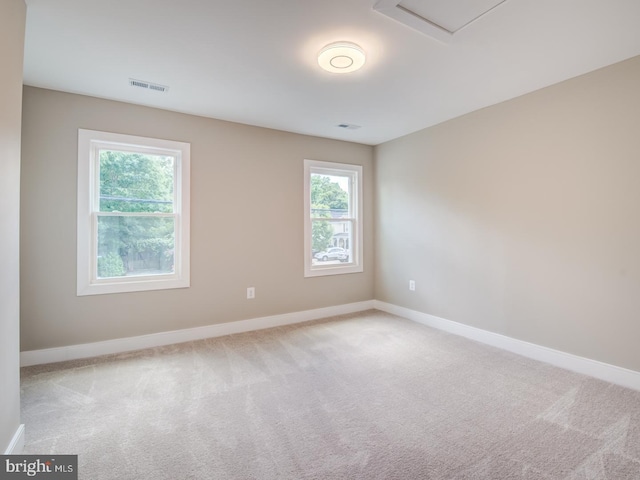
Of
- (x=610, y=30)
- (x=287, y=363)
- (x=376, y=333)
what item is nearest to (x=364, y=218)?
(x=376, y=333)

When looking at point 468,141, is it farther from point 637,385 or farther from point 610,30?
point 637,385

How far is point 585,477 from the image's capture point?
1.52 meters

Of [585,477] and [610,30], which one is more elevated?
[610,30]

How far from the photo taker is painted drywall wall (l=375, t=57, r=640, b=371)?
2.42 metres

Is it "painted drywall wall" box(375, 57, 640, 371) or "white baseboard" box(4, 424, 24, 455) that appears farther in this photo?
"painted drywall wall" box(375, 57, 640, 371)

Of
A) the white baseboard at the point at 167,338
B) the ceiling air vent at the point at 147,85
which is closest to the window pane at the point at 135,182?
the ceiling air vent at the point at 147,85

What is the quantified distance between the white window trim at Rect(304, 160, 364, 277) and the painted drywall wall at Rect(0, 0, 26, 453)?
2.93 metres

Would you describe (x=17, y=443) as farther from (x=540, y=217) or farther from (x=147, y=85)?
(x=540, y=217)

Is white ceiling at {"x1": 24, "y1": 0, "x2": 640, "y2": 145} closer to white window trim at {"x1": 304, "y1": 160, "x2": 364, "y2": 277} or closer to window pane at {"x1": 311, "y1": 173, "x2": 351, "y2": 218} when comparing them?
white window trim at {"x1": 304, "y1": 160, "x2": 364, "y2": 277}

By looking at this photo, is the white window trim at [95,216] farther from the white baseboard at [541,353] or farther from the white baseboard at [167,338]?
the white baseboard at [541,353]

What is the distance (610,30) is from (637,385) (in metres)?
2.56

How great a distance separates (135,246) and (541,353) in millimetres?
4195

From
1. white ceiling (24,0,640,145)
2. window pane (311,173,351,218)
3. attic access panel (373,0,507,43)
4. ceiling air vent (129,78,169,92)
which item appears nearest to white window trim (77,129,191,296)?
white ceiling (24,0,640,145)

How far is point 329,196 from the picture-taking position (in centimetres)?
452
